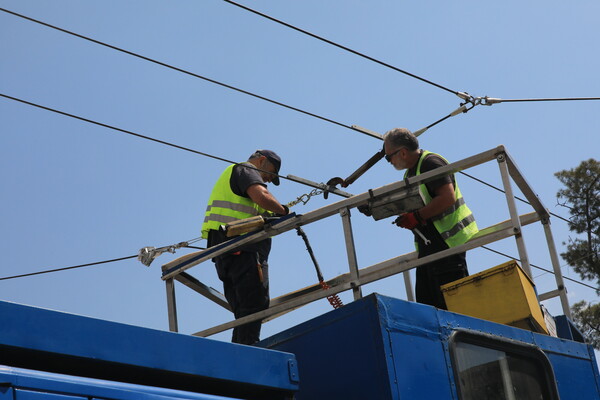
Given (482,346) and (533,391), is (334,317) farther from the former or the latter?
(533,391)

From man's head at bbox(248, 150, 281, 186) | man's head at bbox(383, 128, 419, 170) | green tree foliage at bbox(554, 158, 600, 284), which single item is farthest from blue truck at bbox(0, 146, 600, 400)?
green tree foliage at bbox(554, 158, 600, 284)

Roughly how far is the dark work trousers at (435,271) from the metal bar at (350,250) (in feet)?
2.57

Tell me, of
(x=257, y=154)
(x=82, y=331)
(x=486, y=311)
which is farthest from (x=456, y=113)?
(x=82, y=331)

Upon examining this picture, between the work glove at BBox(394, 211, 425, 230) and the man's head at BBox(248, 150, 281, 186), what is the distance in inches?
63.0

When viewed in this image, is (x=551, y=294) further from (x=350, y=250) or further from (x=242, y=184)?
(x=242, y=184)

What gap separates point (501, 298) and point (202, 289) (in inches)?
101

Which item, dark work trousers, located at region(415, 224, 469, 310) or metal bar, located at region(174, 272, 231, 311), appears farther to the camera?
metal bar, located at region(174, 272, 231, 311)

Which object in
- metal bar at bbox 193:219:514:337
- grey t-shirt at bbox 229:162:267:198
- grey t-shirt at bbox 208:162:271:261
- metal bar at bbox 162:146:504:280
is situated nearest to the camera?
metal bar at bbox 193:219:514:337

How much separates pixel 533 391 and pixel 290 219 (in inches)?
77.7

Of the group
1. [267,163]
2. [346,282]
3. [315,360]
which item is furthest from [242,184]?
[315,360]

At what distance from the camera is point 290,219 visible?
5.52m

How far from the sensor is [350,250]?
16.9ft

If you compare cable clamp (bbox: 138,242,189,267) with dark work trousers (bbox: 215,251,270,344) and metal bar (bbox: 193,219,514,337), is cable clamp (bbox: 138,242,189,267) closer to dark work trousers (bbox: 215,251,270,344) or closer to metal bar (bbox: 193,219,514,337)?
dark work trousers (bbox: 215,251,270,344)

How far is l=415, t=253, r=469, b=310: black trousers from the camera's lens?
5.74 m
